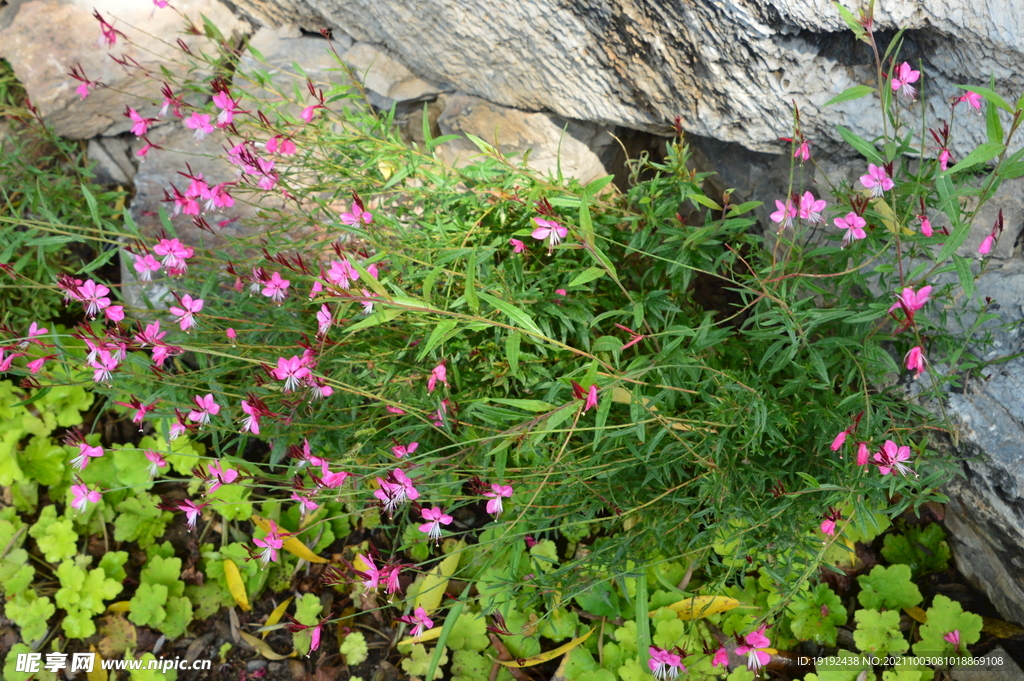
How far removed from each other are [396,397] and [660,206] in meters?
1.12

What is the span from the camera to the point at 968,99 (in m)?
1.77

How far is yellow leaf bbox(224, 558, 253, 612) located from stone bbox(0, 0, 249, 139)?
7.48 ft

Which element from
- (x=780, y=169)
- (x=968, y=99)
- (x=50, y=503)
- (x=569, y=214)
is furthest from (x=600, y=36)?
(x=50, y=503)

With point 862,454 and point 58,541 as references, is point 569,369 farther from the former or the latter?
point 58,541

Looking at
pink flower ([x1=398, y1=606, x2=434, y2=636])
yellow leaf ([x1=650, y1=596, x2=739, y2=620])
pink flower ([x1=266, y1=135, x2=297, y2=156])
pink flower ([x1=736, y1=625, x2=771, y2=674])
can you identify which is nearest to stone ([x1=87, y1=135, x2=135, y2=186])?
pink flower ([x1=266, y1=135, x2=297, y2=156])

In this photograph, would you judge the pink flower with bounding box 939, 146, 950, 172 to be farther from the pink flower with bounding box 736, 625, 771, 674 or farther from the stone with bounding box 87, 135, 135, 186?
the stone with bounding box 87, 135, 135, 186

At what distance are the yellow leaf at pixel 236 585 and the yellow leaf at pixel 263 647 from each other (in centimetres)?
12

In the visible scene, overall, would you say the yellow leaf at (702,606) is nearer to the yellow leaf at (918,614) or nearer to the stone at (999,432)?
the yellow leaf at (918,614)

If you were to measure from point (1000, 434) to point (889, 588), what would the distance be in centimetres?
72

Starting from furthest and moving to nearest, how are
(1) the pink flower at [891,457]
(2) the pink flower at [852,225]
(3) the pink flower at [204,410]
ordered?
(3) the pink flower at [204,410], (2) the pink flower at [852,225], (1) the pink flower at [891,457]

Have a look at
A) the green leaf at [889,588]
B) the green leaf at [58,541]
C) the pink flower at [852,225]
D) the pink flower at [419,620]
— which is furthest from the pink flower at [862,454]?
the green leaf at [58,541]

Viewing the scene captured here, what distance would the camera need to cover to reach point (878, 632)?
224 centimetres

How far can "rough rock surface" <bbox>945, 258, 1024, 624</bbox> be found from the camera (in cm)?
197

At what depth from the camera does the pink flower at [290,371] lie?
179 centimetres
